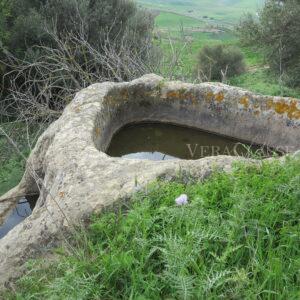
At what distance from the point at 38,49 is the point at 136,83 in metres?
5.72

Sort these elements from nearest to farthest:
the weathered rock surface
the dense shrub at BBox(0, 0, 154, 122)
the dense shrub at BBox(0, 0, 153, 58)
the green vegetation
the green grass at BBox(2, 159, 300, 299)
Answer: the green grass at BBox(2, 159, 300, 299) → the weathered rock surface → the green vegetation → the dense shrub at BBox(0, 0, 154, 122) → the dense shrub at BBox(0, 0, 153, 58)

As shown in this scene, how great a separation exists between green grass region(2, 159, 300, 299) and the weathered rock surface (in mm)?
229

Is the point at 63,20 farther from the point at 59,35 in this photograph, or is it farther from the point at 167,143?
the point at 167,143

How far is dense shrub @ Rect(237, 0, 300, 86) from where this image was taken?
42.3 feet

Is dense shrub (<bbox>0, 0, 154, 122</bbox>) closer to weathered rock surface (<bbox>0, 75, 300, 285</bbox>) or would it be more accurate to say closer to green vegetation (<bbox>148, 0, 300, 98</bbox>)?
green vegetation (<bbox>148, 0, 300, 98</bbox>)

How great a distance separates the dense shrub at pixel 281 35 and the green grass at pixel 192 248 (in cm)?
1061

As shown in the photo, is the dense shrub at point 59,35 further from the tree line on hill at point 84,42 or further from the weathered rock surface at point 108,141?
the weathered rock surface at point 108,141

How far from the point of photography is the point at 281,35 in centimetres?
1290

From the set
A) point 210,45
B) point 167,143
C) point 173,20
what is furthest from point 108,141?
point 173,20

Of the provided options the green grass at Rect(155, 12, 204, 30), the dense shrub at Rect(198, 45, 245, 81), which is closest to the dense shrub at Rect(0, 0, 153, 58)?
the dense shrub at Rect(198, 45, 245, 81)

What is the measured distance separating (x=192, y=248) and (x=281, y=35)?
1176 cm

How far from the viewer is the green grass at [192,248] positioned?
2.24 m

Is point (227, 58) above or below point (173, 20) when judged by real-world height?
above

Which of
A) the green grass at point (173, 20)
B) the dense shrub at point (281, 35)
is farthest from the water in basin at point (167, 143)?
the green grass at point (173, 20)
